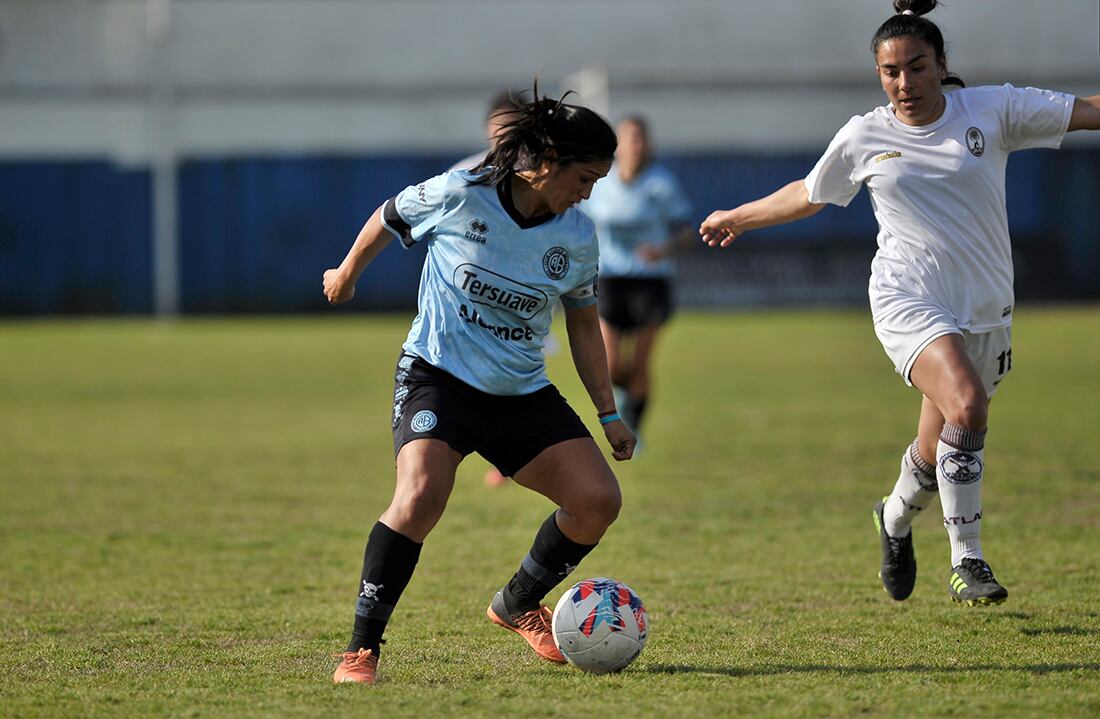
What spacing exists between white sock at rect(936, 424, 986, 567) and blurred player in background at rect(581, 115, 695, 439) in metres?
4.97

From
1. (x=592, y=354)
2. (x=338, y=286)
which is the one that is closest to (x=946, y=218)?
(x=592, y=354)

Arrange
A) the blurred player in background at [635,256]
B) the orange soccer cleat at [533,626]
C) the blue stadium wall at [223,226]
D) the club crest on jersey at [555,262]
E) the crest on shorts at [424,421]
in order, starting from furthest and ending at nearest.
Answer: the blue stadium wall at [223,226], the blurred player in background at [635,256], the orange soccer cleat at [533,626], the club crest on jersey at [555,262], the crest on shorts at [424,421]

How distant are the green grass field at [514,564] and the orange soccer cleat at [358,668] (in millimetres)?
62

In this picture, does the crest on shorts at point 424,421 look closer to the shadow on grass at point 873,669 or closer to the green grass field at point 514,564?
the green grass field at point 514,564

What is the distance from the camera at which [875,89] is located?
2838cm

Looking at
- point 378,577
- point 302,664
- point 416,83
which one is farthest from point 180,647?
point 416,83

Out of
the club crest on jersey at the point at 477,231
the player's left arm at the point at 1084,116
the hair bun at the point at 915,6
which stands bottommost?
the club crest on jersey at the point at 477,231

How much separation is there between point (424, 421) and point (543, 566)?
2.21 feet

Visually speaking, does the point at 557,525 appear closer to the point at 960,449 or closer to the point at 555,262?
the point at 555,262

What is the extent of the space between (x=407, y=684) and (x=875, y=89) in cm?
2553

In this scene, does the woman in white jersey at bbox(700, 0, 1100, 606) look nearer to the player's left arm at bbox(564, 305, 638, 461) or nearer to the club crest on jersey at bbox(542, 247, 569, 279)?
the player's left arm at bbox(564, 305, 638, 461)

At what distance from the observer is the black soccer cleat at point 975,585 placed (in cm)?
502

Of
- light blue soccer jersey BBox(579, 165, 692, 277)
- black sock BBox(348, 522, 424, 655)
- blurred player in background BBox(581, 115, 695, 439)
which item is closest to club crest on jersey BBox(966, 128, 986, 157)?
black sock BBox(348, 522, 424, 655)

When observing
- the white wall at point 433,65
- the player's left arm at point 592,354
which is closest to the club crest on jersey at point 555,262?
the player's left arm at point 592,354
